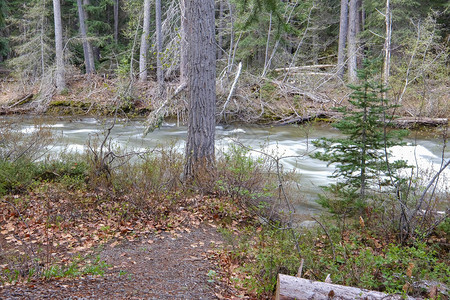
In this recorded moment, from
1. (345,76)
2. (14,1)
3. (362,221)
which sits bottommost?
(362,221)

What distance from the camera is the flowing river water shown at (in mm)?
10875

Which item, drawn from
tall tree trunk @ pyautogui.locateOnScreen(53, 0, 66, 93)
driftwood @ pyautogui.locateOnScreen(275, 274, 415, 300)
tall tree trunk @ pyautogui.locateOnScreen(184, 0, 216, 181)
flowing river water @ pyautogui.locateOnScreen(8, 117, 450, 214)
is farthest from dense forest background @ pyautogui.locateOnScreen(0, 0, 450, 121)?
driftwood @ pyautogui.locateOnScreen(275, 274, 415, 300)

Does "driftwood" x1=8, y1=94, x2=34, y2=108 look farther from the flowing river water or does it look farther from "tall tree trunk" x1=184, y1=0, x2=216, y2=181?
"tall tree trunk" x1=184, y1=0, x2=216, y2=181

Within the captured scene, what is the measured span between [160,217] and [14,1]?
3115 cm

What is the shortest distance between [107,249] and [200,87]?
402 cm

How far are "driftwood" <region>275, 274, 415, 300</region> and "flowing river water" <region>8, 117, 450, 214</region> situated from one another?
5326 millimetres

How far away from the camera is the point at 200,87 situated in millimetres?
7785

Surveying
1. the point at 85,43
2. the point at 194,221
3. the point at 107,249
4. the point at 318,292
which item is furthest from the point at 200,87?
the point at 85,43

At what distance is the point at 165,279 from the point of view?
4441mm

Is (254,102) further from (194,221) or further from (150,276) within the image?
(150,276)

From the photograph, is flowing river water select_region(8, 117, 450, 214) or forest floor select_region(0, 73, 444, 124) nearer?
flowing river water select_region(8, 117, 450, 214)

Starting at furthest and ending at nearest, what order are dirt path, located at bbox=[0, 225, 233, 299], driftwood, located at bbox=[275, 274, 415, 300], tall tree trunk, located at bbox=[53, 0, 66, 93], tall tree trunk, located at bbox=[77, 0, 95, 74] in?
tall tree trunk, located at bbox=[77, 0, 95, 74] < tall tree trunk, located at bbox=[53, 0, 66, 93] < dirt path, located at bbox=[0, 225, 233, 299] < driftwood, located at bbox=[275, 274, 415, 300]

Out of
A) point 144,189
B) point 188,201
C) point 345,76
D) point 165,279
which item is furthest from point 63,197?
point 345,76

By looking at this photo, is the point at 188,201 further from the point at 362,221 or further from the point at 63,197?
the point at 362,221
